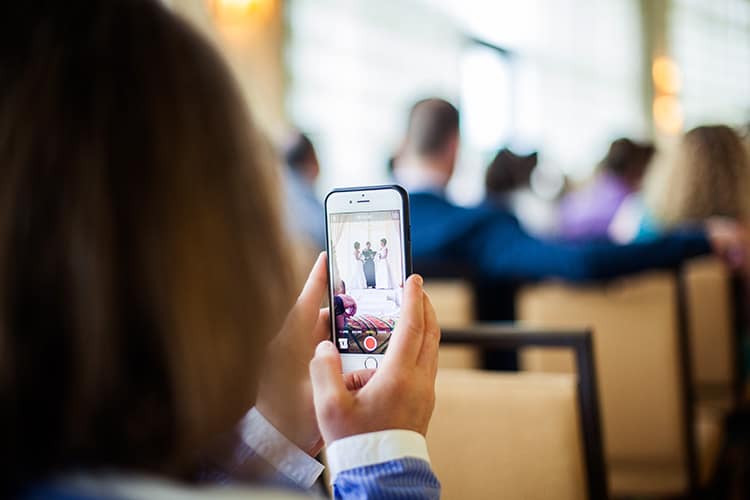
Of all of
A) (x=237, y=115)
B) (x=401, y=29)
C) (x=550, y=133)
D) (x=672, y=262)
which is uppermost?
(x=401, y=29)

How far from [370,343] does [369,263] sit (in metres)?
0.06

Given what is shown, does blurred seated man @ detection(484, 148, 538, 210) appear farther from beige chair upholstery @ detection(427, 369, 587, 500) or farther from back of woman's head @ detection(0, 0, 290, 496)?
back of woman's head @ detection(0, 0, 290, 496)

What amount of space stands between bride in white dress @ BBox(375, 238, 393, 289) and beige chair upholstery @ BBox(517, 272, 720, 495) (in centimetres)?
110

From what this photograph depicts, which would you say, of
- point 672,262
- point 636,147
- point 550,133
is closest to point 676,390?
point 672,262

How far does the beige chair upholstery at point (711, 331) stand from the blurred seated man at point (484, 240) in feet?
0.41

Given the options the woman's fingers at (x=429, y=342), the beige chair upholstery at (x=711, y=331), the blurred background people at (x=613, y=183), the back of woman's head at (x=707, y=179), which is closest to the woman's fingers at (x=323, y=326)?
the woman's fingers at (x=429, y=342)

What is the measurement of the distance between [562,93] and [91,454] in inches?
362

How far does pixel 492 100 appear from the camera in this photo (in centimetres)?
682

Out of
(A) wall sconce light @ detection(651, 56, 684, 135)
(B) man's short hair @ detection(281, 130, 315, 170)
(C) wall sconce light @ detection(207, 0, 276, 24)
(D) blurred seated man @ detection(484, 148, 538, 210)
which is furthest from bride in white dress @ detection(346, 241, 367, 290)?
(A) wall sconce light @ detection(651, 56, 684, 135)

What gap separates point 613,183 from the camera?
3.21 metres

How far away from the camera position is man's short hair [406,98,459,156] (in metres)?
1.52

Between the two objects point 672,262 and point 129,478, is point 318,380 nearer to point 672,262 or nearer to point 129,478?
point 129,478

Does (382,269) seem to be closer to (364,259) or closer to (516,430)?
(364,259)

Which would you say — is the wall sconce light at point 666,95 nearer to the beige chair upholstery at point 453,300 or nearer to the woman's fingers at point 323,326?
the beige chair upholstery at point 453,300
